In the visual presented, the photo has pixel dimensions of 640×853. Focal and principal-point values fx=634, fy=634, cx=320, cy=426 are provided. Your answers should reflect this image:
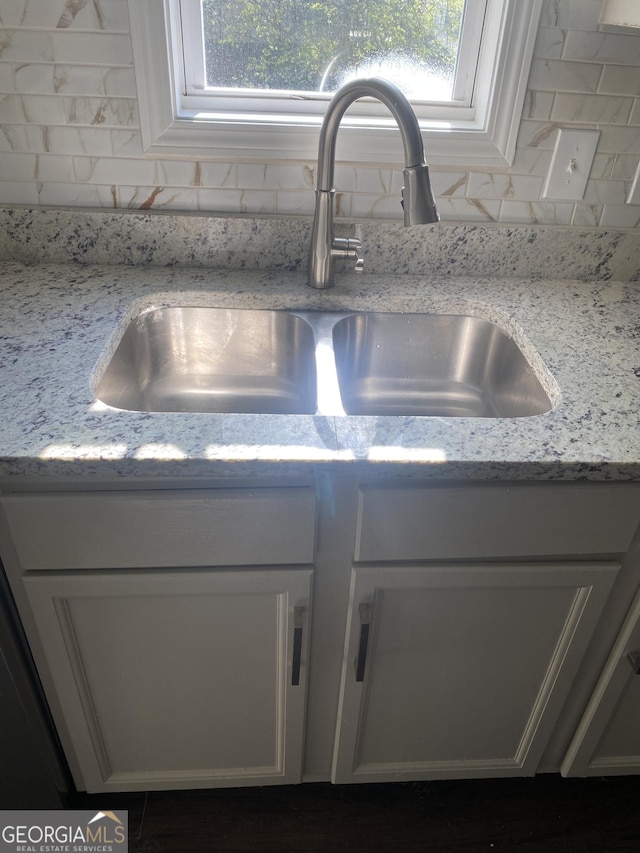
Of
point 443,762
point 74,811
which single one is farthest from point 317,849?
point 74,811

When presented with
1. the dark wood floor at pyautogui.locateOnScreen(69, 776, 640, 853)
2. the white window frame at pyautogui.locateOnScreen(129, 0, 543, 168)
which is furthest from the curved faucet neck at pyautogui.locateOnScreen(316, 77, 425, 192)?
the dark wood floor at pyautogui.locateOnScreen(69, 776, 640, 853)

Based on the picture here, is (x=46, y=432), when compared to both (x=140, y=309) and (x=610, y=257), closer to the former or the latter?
(x=140, y=309)

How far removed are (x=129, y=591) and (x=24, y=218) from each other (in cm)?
80

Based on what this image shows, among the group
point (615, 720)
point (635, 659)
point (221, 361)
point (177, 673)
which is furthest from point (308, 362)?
point (615, 720)

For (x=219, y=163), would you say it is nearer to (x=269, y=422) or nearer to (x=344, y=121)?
(x=344, y=121)

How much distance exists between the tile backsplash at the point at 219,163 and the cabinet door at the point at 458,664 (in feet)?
2.49

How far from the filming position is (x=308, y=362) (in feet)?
4.05

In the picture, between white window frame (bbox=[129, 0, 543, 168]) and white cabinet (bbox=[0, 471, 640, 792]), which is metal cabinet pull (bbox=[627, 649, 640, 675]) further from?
white window frame (bbox=[129, 0, 543, 168])

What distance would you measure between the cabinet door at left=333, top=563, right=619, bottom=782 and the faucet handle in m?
0.60

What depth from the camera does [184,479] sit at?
2.75 ft

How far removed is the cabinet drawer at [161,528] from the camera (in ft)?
2.76

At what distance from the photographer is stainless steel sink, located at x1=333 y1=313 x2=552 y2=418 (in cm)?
124

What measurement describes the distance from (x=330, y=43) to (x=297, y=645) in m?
1.11

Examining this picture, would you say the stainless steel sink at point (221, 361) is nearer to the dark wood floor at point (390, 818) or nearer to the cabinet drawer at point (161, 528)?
the cabinet drawer at point (161, 528)
